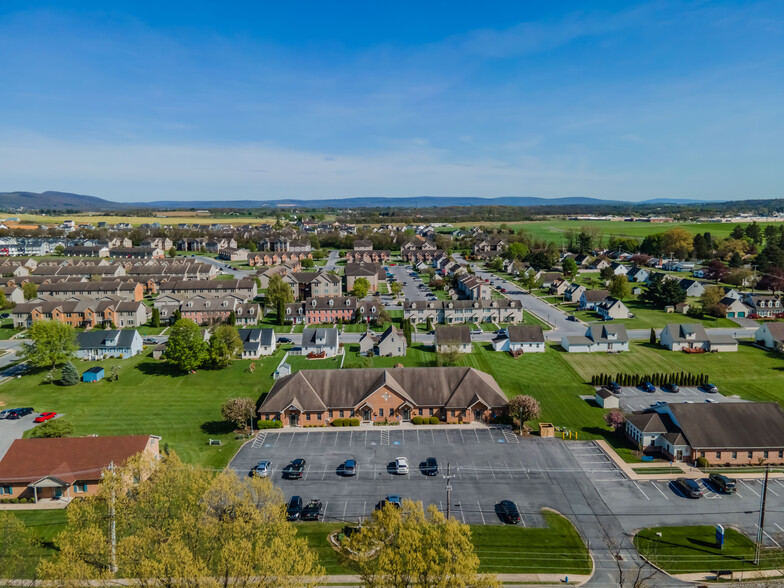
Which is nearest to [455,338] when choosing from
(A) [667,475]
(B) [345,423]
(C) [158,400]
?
(B) [345,423]

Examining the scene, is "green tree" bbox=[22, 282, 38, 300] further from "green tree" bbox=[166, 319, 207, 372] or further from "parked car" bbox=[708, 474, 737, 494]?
"parked car" bbox=[708, 474, 737, 494]

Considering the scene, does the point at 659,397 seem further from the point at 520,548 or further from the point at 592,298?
the point at 592,298

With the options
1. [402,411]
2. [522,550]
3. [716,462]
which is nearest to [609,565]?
[522,550]

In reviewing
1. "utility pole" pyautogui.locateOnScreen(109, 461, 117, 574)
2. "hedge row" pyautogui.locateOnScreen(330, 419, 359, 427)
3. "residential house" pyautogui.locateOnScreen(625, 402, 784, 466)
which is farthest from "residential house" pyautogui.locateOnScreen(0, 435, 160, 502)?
"residential house" pyautogui.locateOnScreen(625, 402, 784, 466)

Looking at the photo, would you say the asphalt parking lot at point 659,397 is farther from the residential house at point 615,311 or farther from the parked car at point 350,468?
the residential house at point 615,311

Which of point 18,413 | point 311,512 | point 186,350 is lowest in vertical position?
point 311,512

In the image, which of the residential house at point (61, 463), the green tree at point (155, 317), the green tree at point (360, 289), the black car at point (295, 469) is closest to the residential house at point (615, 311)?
the green tree at point (360, 289)

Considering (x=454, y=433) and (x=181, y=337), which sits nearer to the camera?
(x=454, y=433)

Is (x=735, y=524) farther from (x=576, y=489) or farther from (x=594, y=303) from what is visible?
(x=594, y=303)
